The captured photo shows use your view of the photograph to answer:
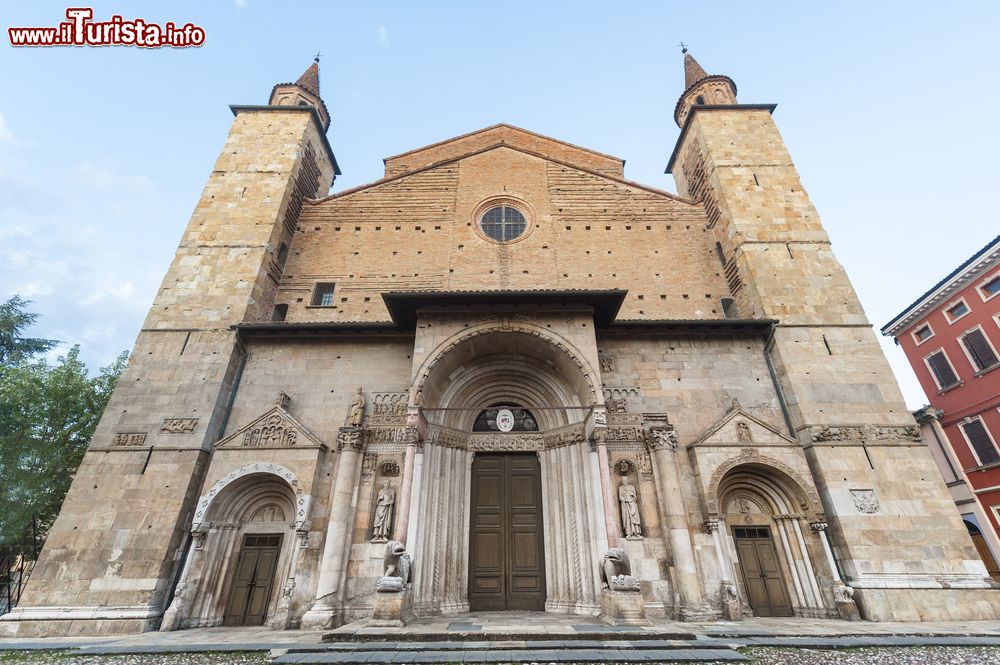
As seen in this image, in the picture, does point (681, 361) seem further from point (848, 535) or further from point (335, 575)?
point (335, 575)

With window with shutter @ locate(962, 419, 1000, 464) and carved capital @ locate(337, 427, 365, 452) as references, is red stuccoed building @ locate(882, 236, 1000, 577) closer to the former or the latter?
window with shutter @ locate(962, 419, 1000, 464)

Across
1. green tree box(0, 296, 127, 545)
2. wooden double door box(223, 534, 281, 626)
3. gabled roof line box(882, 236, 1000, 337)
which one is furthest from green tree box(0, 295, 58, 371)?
gabled roof line box(882, 236, 1000, 337)

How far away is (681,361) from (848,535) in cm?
455

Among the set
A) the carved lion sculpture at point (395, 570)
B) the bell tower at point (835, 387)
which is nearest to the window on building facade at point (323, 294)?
the carved lion sculpture at point (395, 570)

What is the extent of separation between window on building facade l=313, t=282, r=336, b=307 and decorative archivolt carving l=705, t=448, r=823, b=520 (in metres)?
10.9

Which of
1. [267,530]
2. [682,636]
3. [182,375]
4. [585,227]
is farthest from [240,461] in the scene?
[585,227]

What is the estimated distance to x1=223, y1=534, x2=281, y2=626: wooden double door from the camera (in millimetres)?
8734

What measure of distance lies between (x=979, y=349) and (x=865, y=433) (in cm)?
1088

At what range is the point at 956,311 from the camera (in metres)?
16.3

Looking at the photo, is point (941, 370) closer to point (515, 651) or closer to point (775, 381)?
point (775, 381)

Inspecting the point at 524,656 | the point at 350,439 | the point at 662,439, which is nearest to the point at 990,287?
the point at 662,439

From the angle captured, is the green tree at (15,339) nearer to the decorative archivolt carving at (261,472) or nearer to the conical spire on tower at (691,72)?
the decorative archivolt carving at (261,472)

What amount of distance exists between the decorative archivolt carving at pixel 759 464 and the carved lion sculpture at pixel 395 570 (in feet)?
19.7

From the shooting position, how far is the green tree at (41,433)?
12.5 metres
